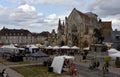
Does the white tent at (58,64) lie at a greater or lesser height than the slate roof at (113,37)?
lesser

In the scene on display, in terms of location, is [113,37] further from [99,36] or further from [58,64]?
[58,64]

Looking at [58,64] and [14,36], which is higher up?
[14,36]

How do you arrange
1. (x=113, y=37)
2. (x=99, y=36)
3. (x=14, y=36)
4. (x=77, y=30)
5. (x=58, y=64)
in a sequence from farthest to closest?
(x=14, y=36)
(x=77, y=30)
(x=113, y=37)
(x=99, y=36)
(x=58, y=64)

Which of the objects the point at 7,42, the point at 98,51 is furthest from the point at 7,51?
the point at 7,42

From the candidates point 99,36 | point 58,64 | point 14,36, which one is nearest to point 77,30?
point 99,36

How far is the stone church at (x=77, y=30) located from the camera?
4016 inches

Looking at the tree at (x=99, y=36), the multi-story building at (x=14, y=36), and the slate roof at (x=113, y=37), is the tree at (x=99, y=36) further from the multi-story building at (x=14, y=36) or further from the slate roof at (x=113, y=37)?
the multi-story building at (x=14, y=36)

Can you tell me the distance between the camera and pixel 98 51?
61.1m

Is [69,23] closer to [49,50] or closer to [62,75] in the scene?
[49,50]

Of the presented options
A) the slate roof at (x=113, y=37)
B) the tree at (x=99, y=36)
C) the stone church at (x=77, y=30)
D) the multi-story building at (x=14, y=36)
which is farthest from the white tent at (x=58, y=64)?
the multi-story building at (x=14, y=36)

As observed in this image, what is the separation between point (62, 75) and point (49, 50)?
47839 millimetres

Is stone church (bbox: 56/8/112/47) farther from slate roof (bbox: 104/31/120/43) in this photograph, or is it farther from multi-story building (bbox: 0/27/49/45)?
multi-story building (bbox: 0/27/49/45)

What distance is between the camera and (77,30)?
107m

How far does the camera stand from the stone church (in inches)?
4016
